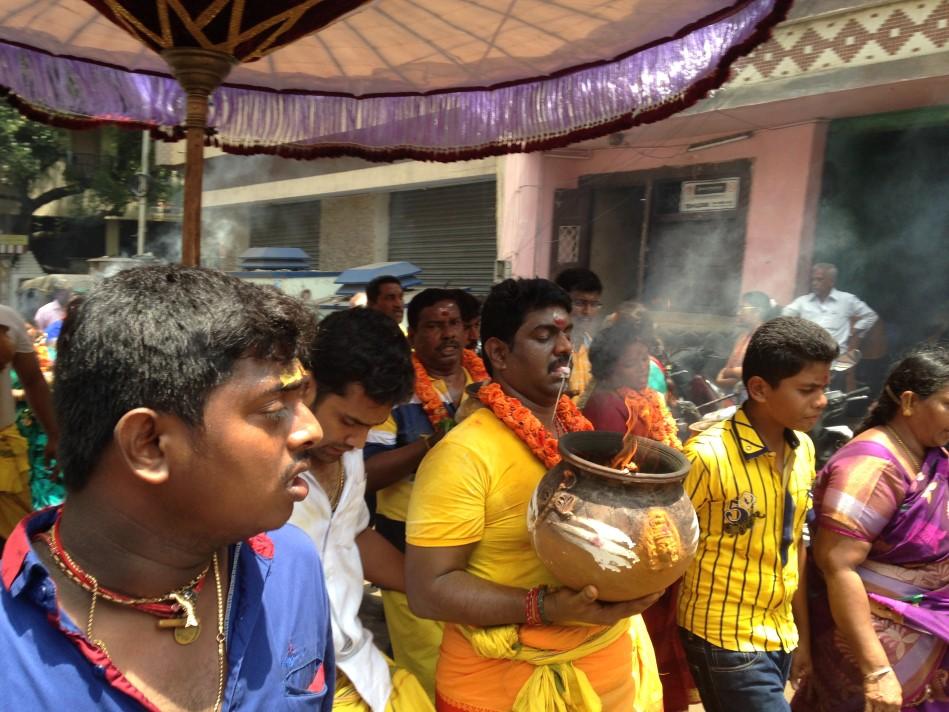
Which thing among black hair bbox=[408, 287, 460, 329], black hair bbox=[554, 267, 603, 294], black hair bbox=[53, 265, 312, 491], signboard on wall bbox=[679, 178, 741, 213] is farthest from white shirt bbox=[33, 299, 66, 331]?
black hair bbox=[53, 265, 312, 491]

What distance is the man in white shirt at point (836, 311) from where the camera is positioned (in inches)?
282

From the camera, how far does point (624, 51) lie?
3178mm

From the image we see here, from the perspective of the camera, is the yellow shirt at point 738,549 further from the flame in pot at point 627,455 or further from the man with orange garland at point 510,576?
the flame in pot at point 627,455

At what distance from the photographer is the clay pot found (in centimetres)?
167

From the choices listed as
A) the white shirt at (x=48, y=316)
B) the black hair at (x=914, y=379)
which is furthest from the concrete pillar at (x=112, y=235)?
the black hair at (x=914, y=379)

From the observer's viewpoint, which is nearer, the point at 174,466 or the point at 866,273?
the point at 174,466

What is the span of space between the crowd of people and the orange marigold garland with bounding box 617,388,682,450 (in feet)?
0.09

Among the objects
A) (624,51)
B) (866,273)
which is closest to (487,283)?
(866,273)

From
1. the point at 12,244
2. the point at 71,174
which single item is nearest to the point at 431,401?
the point at 12,244

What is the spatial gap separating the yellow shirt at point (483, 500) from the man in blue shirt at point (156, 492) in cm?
81

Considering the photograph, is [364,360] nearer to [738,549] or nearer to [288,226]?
[738,549]

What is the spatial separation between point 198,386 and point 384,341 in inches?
46.5

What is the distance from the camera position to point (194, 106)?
8.54ft

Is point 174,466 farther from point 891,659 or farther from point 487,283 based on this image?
point 487,283
